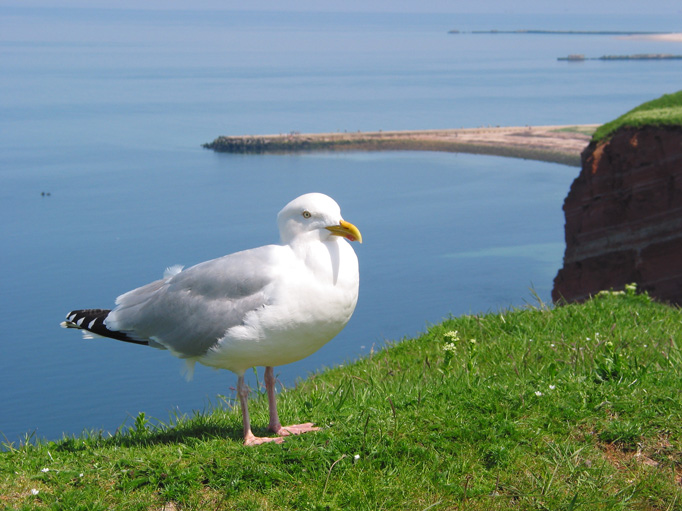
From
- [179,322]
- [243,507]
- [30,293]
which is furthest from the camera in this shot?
[30,293]

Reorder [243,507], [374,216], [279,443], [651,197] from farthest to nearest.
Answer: [374,216] → [651,197] → [279,443] → [243,507]

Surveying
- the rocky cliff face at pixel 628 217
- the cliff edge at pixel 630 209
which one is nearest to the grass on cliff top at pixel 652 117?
the cliff edge at pixel 630 209

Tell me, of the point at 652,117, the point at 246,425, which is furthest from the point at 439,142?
the point at 246,425

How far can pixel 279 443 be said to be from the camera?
5.18 m

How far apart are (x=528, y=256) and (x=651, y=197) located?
18.4 metres

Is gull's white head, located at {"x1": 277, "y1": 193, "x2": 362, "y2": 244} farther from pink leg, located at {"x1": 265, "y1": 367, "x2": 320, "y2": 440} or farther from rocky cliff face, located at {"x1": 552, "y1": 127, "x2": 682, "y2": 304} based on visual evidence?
Result: rocky cliff face, located at {"x1": 552, "y1": 127, "x2": 682, "y2": 304}

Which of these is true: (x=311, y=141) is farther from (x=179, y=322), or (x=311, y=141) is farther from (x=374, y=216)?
(x=179, y=322)

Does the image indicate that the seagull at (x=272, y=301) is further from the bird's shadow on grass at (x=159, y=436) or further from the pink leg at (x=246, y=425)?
the bird's shadow on grass at (x=159, y=436)

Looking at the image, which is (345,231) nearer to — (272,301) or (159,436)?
(272,301)

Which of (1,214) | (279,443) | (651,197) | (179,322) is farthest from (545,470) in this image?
(1,214)

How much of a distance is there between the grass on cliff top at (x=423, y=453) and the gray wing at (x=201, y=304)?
77 cm

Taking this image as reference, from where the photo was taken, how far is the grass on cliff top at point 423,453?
15.0 feet

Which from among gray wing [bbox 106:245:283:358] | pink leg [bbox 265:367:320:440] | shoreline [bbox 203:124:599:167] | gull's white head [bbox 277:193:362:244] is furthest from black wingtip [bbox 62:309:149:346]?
shoreline [bbox 203:124:599:167]

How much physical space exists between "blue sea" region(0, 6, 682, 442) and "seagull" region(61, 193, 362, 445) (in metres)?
1.27
